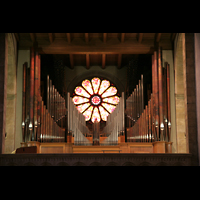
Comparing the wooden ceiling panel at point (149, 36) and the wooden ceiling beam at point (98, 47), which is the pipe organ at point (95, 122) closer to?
the wooden ceiling beam at point (98, 47)

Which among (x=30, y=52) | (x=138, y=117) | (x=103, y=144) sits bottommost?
(x=103, y=144)

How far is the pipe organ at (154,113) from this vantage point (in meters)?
14.5

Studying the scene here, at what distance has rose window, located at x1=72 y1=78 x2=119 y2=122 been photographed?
59.7 feet

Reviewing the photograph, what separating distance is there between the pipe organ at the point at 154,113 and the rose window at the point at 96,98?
2.39 metres

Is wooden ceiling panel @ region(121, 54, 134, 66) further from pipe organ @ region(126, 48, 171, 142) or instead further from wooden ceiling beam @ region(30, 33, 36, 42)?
wooden ceiling beam @ region(30, 33, 36, 42)

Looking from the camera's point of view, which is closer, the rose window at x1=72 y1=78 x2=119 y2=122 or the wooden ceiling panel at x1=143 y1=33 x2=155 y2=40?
the wooden ceiling panel at x1=143 y1=33 x2=155 y2=40

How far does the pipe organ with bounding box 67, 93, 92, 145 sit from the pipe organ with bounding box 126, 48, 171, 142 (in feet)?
5.48

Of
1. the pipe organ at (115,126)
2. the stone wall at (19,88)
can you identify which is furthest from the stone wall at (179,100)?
the stone wall at (19,88)

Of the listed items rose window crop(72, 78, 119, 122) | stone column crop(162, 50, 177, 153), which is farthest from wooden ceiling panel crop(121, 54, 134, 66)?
stone column crop(162, 50, 177, 153)

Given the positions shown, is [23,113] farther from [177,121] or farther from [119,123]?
[177,121]
